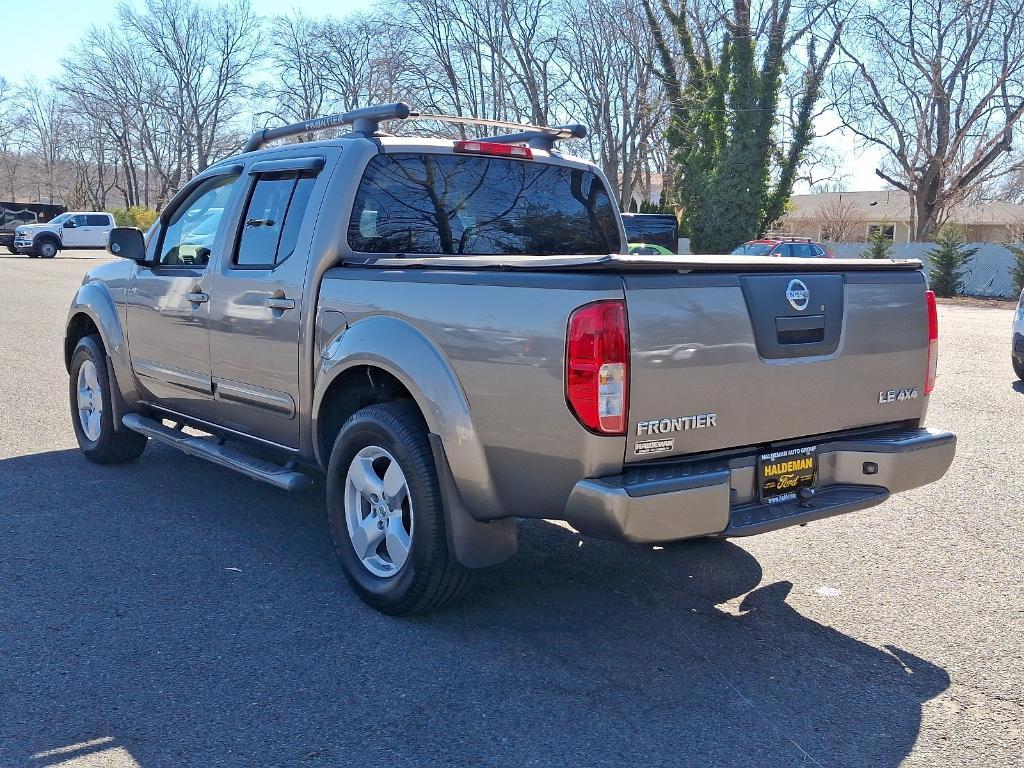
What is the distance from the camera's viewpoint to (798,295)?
3.95 meters

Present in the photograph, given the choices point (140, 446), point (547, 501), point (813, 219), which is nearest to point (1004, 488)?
point (547, 501)

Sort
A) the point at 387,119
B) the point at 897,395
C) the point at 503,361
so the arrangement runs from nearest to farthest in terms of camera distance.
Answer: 1. the point at 503,361
2. the point at 897,395
3. the point at 387,119

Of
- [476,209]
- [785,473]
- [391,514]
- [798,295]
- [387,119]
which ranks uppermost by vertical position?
[387,119]

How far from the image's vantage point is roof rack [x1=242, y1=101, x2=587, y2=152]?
199 inches

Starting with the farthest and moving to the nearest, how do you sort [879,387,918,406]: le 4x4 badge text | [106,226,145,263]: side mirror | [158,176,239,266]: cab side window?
[106,226,145,263]: side mirror
[158,176,239,266]: cab side window
[879,387,918,406]: le 4x4 badge text

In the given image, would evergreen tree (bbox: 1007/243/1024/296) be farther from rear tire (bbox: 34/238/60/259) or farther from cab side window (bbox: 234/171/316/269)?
rear tire (bbox: 34/238/60/259)

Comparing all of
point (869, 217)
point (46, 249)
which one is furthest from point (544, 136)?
point (869, 217)

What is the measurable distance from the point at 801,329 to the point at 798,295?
0.13 m

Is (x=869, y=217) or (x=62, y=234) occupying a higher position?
(x=869, y=217)

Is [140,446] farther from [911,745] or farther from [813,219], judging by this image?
[813,219]

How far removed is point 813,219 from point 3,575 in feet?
217

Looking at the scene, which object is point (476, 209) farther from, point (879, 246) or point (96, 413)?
point (879, 246)

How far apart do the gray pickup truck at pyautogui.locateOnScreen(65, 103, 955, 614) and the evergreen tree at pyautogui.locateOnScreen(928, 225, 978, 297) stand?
30.7 meters

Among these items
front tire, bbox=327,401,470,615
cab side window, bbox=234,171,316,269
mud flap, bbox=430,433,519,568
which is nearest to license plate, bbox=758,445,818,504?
mud flap, bbox=430,433,519,568
